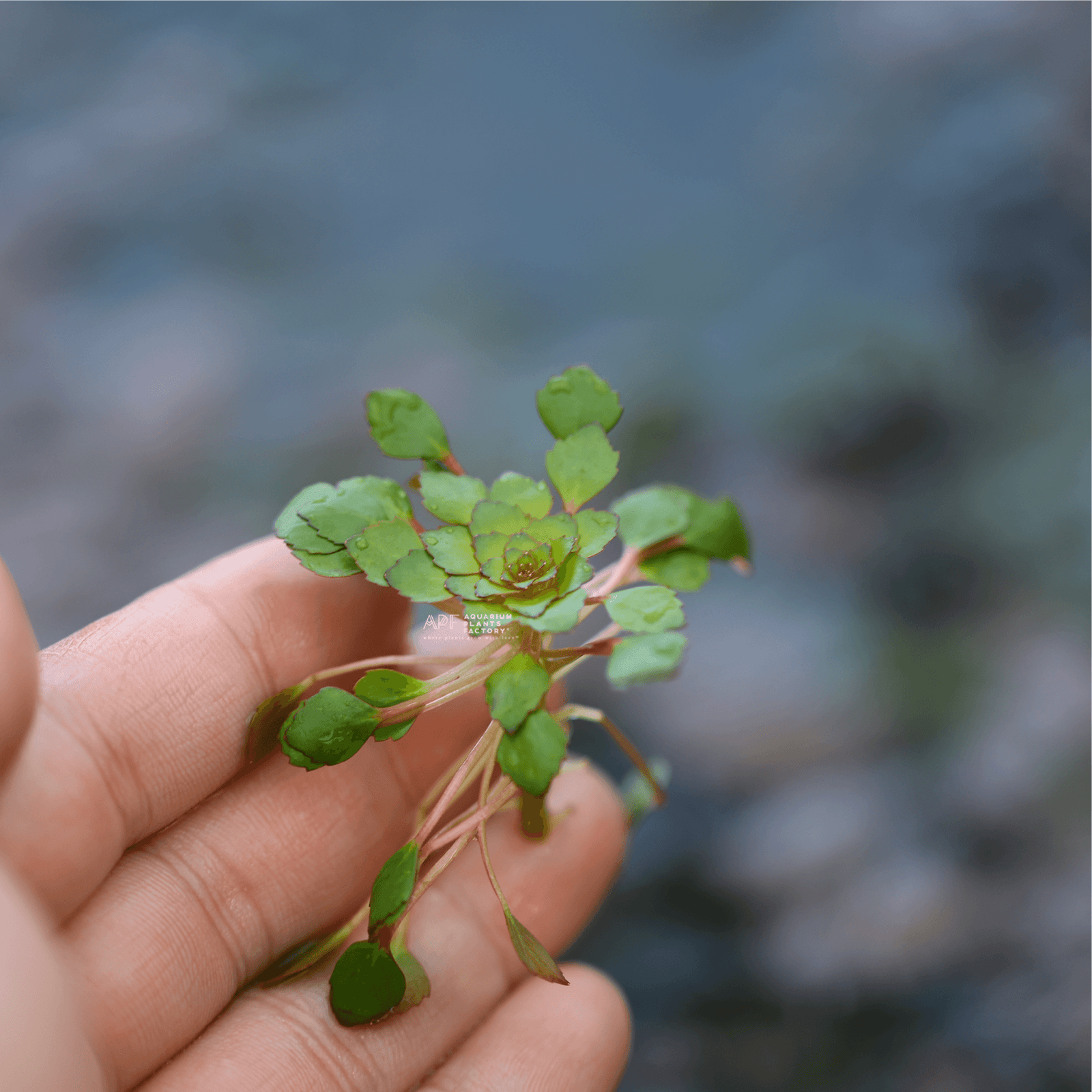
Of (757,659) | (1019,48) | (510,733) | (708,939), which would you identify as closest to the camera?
(510,733)

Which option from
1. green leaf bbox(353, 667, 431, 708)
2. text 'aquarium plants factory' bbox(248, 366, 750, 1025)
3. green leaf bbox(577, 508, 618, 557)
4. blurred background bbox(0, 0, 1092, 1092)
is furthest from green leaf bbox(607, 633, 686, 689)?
blurred background bbox(0, 0, 1092, 1092)

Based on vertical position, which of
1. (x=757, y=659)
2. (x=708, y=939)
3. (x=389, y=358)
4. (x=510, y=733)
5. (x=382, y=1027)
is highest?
(x=389, y=358)

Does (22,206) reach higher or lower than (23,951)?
higher

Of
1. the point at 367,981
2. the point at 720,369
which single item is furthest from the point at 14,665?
the point at 720,369

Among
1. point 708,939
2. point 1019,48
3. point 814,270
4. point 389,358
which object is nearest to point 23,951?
point 708,939

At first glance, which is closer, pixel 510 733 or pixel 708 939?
pixel 510 733

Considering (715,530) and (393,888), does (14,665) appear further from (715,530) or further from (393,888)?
(715,530)

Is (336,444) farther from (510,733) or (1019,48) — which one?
(1019,48)

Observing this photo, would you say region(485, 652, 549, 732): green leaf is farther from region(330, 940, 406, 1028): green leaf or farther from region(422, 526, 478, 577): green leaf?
region(330, 940, 406, 1028): green leaf
